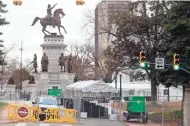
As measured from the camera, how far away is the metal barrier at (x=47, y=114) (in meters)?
33.2

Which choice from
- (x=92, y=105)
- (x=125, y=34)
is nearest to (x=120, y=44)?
(x=125, y=34)

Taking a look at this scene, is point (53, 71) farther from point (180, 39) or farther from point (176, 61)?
point (176, 61)

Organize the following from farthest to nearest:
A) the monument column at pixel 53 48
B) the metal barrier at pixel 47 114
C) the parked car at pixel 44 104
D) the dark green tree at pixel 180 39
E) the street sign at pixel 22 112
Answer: the monument column at pixel 53 48 < the parked car at pixel 44 104 < the street sign at pixel 22 112 < the metal barrier at pixel 47 114 < the dark green tree at pixel 180 39

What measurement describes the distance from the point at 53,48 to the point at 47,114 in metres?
31.4

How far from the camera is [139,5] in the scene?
5619 centimetres

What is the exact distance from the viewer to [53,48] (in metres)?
64.2

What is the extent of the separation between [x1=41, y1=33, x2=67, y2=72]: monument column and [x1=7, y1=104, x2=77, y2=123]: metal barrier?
30.6 metres

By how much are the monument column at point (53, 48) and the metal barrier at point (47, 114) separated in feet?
101

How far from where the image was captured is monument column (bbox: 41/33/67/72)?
210 feet

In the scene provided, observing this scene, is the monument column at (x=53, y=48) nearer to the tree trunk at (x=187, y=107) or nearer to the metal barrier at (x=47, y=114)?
the metal barrier at (x=47, y=114)

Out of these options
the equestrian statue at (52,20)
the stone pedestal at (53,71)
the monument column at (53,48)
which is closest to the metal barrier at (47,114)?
the stone pedestal at (53,71)

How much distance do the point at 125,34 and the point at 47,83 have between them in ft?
50.6

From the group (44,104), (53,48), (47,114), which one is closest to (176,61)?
(47,114)

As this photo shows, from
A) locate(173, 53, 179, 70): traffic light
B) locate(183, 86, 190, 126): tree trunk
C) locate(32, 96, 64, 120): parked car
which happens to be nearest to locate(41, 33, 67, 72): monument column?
locate(32, 96, 64, 120): parked car
